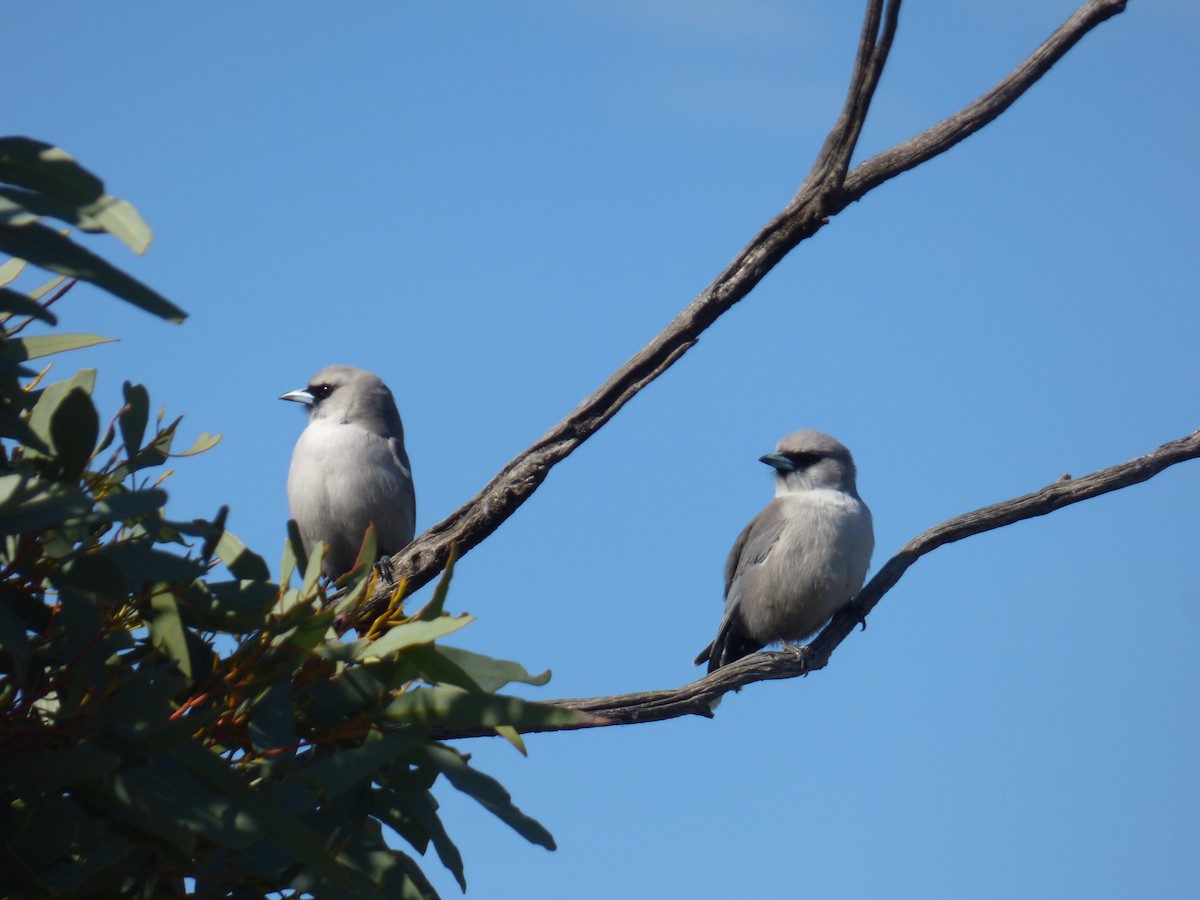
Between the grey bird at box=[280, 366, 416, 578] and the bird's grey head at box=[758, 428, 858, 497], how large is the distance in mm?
2085

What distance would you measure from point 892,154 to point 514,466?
1.53 m

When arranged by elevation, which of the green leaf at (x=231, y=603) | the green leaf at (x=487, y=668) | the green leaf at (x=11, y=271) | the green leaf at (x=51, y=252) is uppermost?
the green leaf at (x=11, y=271)

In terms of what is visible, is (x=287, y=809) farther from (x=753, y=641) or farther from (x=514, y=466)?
(x=753, y=641)

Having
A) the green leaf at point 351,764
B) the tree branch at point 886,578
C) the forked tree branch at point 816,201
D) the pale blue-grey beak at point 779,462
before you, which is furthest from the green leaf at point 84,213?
the pale blue-grey beak at point 779,462

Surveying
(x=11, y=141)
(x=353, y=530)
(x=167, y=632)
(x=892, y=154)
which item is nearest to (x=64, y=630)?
(x=167, y=632)

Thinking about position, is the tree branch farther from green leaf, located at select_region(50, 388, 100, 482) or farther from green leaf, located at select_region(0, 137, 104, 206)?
green leaf, located at select_region(0, 137, 104, 206)

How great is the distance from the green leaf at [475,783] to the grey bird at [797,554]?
4.21m

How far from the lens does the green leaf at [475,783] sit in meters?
2.51

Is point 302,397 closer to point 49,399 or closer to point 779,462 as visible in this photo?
point 779,462

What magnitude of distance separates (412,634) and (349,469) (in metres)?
4.36

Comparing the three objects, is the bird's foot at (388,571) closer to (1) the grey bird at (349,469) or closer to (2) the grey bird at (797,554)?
(1) the grey bird at (349,469)

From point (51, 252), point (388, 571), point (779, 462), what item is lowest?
point (51, 252)

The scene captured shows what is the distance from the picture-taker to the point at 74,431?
2229mm

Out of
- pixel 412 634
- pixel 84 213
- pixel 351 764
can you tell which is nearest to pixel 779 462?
pixel 412 634
